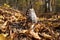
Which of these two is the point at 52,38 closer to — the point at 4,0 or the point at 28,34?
the point at 28,34

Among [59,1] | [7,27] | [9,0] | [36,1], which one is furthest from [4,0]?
[7,27]

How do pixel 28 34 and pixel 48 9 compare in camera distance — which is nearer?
pixel 28 34

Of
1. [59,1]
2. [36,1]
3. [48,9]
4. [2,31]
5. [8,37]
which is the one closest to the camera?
[8,37]

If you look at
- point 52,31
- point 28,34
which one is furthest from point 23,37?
point 52,31

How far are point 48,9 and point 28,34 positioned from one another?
378 inches

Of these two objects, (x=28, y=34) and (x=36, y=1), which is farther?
(x=36, y=1)

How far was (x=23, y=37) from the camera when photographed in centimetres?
379

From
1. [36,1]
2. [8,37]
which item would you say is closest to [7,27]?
[8,37]

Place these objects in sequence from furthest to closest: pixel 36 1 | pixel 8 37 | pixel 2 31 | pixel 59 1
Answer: pixel 59 1 < pixel 36 1 < pixel 2 31 < pixel 8 37

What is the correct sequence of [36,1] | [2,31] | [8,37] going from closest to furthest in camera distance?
[8,37] → [2,31] → [36,1]

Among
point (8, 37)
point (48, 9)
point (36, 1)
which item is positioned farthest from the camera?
point (36, 1)

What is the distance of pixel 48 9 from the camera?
1330 cm

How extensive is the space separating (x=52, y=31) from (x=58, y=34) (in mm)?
154

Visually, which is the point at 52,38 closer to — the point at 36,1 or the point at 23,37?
the point at 23,37
